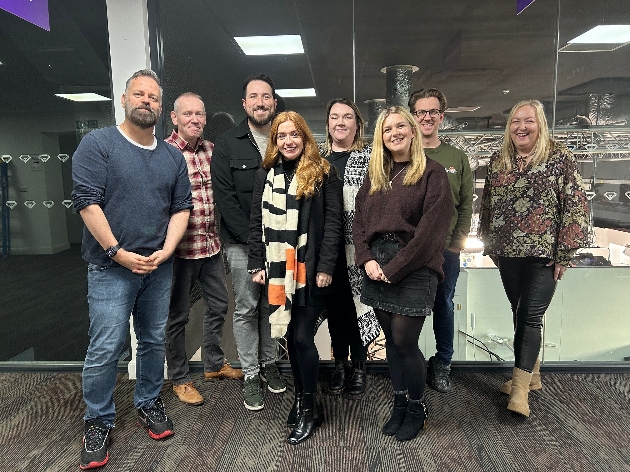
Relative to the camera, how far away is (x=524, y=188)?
2.20 m

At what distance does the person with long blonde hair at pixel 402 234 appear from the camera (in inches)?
73.5

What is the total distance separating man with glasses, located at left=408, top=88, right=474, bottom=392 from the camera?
230 cm

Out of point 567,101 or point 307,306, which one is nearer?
point 307,306

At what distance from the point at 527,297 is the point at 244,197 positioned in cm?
155

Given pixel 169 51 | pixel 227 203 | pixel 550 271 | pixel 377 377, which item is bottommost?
pixel 377 377

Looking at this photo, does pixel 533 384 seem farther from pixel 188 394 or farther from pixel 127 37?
pixel 127 37

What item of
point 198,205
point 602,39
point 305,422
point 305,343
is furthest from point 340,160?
point 602,39

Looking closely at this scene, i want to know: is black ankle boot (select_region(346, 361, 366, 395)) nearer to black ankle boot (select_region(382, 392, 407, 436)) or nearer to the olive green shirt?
black ankle boot (select_region(382, 392, 407, 436))

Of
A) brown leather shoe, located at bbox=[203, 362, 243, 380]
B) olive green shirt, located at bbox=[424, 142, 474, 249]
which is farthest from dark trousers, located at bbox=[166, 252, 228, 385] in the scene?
olive green shirt, located at bbox=[424, 142, 474, 249]

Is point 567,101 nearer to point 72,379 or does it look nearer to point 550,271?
point 550,271

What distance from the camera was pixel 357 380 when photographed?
254 centimetres

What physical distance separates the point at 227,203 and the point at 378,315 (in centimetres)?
95

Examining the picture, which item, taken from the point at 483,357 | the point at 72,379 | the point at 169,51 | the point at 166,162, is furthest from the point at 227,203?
the point at 483,357

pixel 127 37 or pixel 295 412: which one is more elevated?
pixel 127 37
